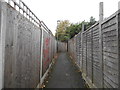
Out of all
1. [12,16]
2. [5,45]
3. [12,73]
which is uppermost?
[12,16]

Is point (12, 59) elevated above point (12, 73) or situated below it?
above

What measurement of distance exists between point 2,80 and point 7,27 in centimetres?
73

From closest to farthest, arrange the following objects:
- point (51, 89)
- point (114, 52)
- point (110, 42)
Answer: point (114, 52) → point (110, 42) → point (51, 89)

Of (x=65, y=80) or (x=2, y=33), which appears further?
(x=65, y=80)

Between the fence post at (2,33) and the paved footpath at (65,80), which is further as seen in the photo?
the paved footpath at (65,80)

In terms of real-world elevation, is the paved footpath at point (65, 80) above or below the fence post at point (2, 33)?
below

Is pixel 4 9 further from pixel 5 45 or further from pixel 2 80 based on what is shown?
pixel 2 80

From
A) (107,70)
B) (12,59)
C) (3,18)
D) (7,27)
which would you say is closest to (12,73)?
(12,59)

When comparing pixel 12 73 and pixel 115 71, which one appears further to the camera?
pixel 115 71

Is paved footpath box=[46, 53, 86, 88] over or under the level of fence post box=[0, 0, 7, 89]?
under

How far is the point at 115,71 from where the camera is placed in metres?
2.76

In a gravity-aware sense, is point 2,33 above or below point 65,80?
above

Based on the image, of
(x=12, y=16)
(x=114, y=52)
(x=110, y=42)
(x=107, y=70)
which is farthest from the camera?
(x=107, y=70)

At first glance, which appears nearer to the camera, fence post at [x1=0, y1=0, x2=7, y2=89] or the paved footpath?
fence post at [x1=0, y1=0, x2=7, y2=89]
